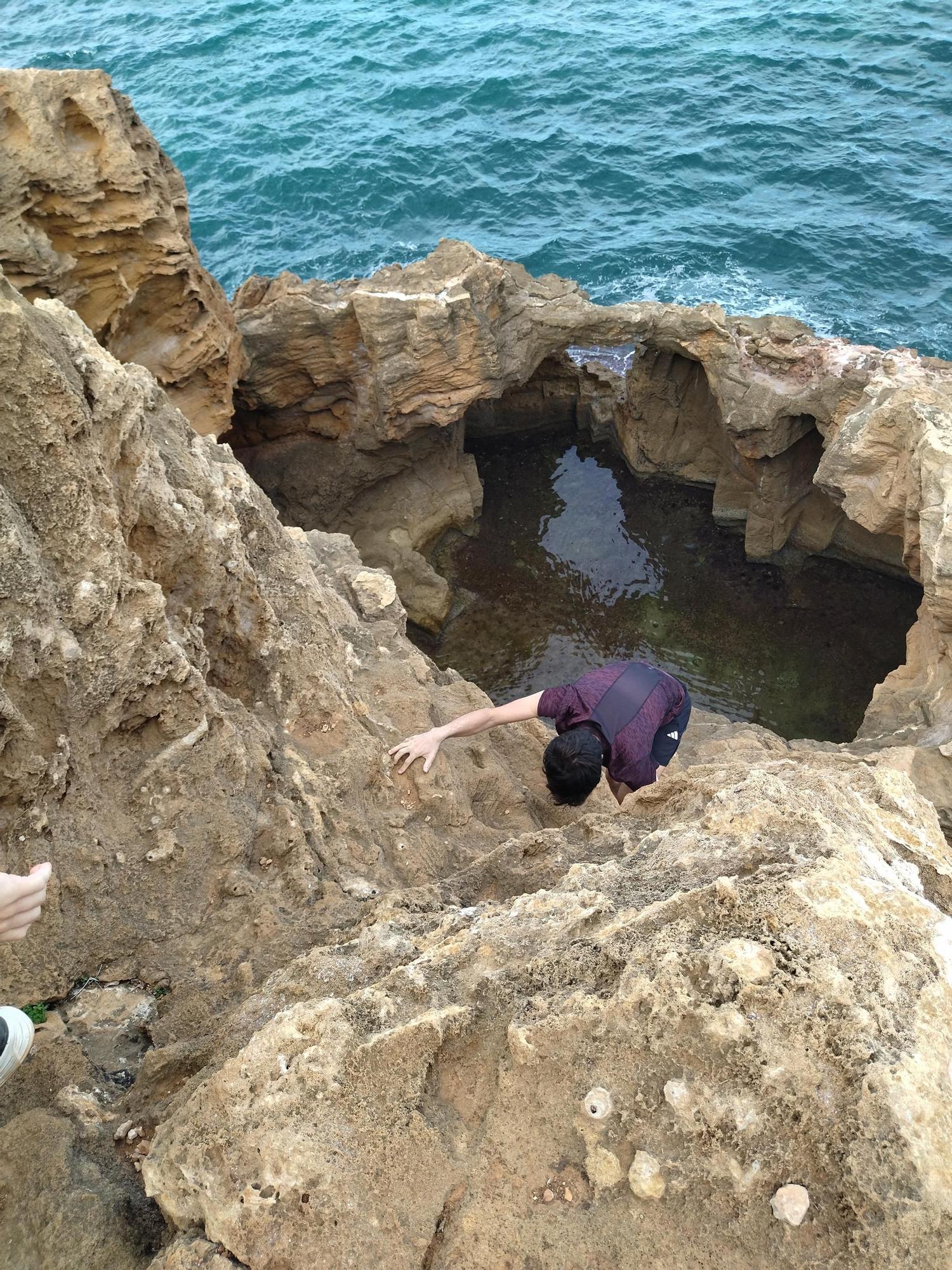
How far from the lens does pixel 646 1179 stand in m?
2.32

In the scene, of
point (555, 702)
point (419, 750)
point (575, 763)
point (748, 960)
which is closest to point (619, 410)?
point (555, 702)

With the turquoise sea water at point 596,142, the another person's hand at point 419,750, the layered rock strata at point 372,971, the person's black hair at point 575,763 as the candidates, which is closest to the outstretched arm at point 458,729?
the another person's hand at point 419,750

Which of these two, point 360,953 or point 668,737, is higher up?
point 360,953

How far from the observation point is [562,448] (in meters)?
15.8

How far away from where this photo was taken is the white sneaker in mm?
2752

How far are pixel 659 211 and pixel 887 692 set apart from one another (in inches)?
545

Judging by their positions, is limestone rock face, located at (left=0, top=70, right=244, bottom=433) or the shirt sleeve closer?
the shirt sleeve

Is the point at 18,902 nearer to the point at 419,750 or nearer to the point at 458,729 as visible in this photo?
the point at 419,750

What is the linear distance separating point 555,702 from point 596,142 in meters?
20.1

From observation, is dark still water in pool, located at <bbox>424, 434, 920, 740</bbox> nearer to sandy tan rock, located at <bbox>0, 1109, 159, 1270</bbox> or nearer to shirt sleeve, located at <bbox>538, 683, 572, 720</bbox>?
shirt sleeve, located at <bbox>538, 683, 572, 720</bbox>

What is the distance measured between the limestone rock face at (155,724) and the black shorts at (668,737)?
1.19 metres

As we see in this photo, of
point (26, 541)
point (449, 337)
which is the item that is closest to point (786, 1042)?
point (26, 541)

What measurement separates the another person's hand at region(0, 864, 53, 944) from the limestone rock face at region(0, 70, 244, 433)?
309 inches

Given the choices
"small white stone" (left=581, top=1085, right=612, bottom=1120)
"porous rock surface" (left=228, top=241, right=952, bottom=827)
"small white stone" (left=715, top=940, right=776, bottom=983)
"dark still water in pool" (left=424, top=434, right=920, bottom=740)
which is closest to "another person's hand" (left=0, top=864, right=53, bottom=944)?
"small white stone" (left=581, top=1085, right=612, bottom=1120)
